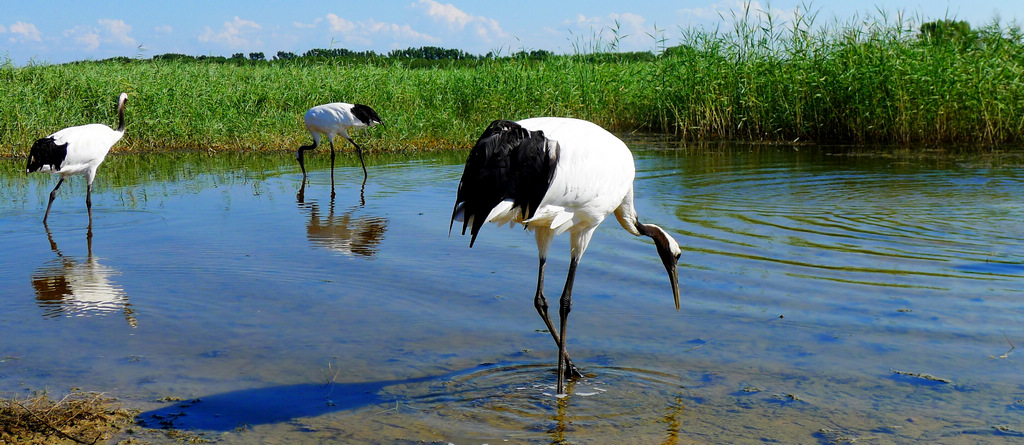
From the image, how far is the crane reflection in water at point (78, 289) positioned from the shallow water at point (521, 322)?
29mm

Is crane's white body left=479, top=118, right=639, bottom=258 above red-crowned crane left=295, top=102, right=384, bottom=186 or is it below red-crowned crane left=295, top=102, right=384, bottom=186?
below

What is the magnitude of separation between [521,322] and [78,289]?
114 inches

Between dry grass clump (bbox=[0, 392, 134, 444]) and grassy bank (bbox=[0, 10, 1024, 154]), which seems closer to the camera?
dry grass clump (bbox=[0, 392, 134, 444])

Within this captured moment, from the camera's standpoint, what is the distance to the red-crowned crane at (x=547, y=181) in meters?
3.70

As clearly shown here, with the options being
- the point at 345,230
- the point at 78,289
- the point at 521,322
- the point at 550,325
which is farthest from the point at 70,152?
the point at 550,325

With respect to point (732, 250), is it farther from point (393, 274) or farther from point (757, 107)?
point (757, 107)

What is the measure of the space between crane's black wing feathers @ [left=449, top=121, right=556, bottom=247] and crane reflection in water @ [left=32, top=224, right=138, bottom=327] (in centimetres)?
237

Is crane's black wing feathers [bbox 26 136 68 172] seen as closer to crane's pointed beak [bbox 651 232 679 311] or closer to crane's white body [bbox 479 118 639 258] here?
crane's white body [bbox 479 118 639 258]

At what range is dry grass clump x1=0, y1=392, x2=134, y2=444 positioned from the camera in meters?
3.28

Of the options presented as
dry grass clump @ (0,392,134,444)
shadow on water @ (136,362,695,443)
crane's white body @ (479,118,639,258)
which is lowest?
shadow on water @ (136,362,695,443)

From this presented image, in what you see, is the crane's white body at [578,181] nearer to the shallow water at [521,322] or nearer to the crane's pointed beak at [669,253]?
the crane's pointed beak at [669,253]

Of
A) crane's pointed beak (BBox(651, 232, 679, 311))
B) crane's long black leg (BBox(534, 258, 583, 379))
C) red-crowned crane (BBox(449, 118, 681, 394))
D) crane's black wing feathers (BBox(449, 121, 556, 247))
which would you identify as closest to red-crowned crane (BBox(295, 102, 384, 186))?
crane's pointed beak (BBox(651, 232, 679, 311))

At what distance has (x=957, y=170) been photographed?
36.5 ft

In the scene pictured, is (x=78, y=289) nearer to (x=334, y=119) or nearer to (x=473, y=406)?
(x=473, y=406)
